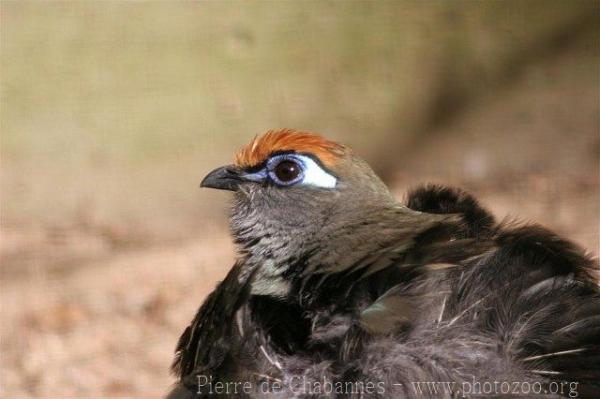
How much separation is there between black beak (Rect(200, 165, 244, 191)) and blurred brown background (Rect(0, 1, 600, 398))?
2.71 m

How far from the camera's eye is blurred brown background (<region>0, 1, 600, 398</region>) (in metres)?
7.16

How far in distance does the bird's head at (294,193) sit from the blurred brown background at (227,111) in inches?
113

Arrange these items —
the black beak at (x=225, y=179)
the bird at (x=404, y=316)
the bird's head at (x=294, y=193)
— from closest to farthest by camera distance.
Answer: the bird at (x=404, y=316)
the bird's head at (x=294, y=193)
the black beak at (x=225, y=179)

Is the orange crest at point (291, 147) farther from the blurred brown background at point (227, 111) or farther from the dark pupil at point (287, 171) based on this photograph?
the blurred brown background at point (227, 111)

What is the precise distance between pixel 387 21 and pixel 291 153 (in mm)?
3766

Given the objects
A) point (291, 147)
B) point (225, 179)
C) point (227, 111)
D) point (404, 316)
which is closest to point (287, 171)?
point (291, 147)

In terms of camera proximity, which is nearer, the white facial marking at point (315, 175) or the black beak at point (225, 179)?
the white facial marking at point (315, 175)

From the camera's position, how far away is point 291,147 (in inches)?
156

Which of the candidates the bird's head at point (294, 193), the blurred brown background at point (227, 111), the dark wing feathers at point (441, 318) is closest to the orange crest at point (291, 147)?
the bird's head at point (294, 193)

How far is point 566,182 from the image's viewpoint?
7.66m

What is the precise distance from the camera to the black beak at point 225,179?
13.5ft

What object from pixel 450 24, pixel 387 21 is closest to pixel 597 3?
pixel 450 24

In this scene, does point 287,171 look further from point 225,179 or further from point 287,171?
point 225,179

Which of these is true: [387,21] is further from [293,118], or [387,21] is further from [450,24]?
[293,118]
